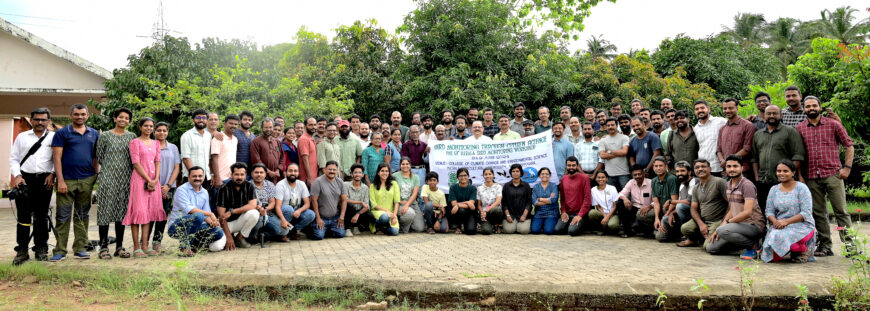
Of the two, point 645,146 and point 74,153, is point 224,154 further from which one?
point 645,146

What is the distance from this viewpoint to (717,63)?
76.3 feet

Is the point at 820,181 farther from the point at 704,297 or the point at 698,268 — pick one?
the point at 704,297

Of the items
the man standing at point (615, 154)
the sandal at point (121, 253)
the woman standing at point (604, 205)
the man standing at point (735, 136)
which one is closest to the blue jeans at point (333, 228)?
the sandal at point (121, 253)

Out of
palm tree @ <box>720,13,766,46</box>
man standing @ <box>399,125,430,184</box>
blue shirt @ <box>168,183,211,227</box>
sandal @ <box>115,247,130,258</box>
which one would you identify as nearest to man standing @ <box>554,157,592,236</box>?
man standing @ <box>399,125,430,184</box>

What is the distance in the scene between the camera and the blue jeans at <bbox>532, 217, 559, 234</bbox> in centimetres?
895

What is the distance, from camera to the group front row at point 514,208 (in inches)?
249

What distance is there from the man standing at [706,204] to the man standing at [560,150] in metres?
2.53

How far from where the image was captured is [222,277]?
5055 mm

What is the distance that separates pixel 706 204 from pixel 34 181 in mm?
8053

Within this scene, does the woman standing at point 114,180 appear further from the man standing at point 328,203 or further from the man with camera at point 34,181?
the man standing at point 328,203

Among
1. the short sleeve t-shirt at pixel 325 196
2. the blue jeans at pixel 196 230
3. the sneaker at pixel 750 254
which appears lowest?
the sneaker at pixel 750 254

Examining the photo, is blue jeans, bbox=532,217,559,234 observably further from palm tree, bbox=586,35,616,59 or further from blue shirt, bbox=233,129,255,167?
palm tree, bbox=586,35,616,59

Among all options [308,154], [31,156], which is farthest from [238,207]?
[31,156]

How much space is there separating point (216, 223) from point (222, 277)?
1814 mm
